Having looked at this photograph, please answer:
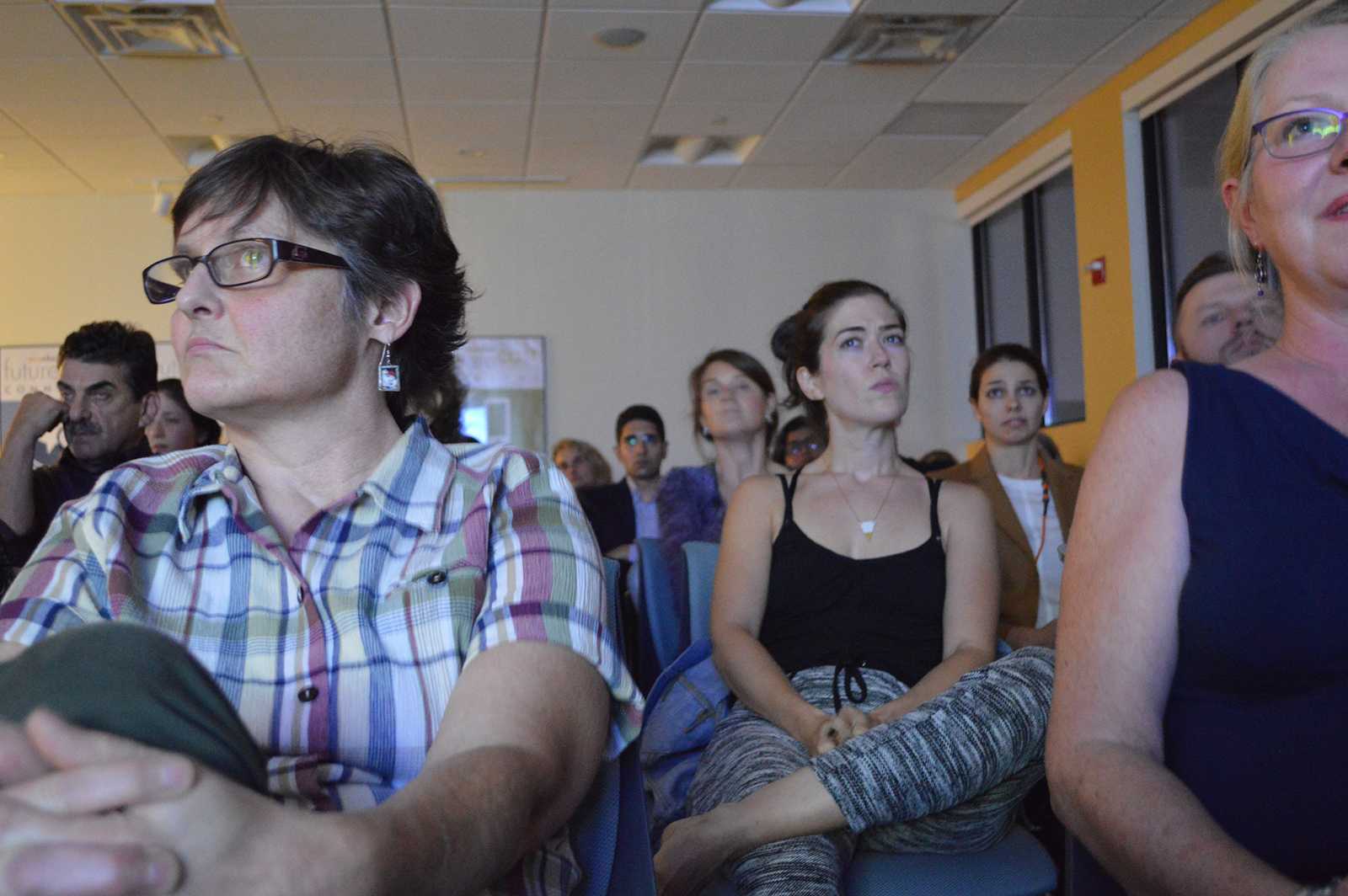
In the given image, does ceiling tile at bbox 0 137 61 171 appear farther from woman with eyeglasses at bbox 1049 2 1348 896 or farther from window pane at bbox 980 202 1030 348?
woman with eyeglasses at bbox 1049 2 1348 896

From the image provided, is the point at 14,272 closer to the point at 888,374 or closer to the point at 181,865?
the point at 888,374

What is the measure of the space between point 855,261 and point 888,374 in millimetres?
5972

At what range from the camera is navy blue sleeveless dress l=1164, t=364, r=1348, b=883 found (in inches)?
39.8

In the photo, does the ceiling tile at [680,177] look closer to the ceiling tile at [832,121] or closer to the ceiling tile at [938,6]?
the ceiling tile at [832,121]

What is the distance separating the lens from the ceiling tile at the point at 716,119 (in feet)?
21.6

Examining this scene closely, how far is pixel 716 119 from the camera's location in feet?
22.2

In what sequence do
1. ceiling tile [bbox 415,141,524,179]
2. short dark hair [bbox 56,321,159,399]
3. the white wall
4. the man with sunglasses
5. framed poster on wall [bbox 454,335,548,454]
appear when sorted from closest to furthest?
short dark hair [bbox 56,321,159,399] < the man with sunglasses < ceiling tile [bbox 415,141,524,179] < the white wall < framed poster on wall [bbox 454,335,548,454]

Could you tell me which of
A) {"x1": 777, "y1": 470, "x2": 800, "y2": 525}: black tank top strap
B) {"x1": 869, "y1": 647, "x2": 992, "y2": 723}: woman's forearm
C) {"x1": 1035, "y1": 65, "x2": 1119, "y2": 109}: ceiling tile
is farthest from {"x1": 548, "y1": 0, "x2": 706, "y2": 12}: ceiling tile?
{"x1": 869, "y1": 647, "x2": 992, "y2": 723}: woman's forearm

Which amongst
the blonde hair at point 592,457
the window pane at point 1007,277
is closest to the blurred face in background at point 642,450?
the blonde hair at point 592,457

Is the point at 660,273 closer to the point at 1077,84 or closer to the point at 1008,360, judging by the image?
the point at 1077,84

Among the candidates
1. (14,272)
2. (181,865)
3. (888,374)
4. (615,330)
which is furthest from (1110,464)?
(14,272)

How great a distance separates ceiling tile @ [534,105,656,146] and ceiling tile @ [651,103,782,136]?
0.10m

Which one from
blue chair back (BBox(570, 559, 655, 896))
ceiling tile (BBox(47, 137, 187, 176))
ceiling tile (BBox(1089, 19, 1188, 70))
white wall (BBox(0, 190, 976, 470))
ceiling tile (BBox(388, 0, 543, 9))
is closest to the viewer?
blue chair back (BBox(570, 559, 655, 896))

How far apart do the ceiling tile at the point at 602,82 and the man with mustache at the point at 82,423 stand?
9.41 feet
